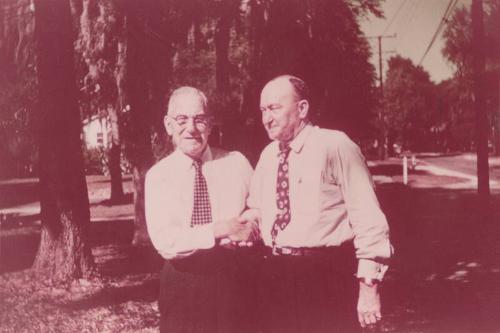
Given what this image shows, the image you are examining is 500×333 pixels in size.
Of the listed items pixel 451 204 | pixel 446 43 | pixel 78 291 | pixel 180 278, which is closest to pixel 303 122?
pixel 180 278

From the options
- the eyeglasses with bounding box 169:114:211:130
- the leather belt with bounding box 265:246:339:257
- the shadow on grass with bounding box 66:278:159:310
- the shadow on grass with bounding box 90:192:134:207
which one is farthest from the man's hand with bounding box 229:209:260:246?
the shadow on grass with bounding box 90:192:134:207

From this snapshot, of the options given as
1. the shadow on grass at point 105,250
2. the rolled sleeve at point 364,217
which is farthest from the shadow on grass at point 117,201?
the rolled sleeve at point 364,217

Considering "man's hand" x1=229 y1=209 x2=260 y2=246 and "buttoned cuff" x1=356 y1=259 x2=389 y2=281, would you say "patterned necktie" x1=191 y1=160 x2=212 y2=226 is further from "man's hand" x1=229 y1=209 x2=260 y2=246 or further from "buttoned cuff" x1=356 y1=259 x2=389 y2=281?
"buttoned cuff" x1=356 y1=259 x2=389 y2=281

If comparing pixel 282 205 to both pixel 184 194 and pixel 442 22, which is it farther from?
pixel 442 22

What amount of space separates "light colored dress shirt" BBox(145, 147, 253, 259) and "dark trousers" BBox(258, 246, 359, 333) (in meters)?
0.31

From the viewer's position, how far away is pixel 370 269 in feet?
7.61

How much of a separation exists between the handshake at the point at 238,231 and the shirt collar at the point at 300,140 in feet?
1.06

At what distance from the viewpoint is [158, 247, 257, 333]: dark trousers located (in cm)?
237

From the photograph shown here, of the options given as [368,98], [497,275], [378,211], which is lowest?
[497,275]

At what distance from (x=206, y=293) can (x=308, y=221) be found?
491mm

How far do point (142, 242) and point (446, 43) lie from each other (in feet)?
13.1

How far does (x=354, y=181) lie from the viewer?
7.72 ft

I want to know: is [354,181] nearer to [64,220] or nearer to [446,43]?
[446,43]

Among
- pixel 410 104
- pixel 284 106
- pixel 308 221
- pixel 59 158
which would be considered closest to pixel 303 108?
pixel 284 106
